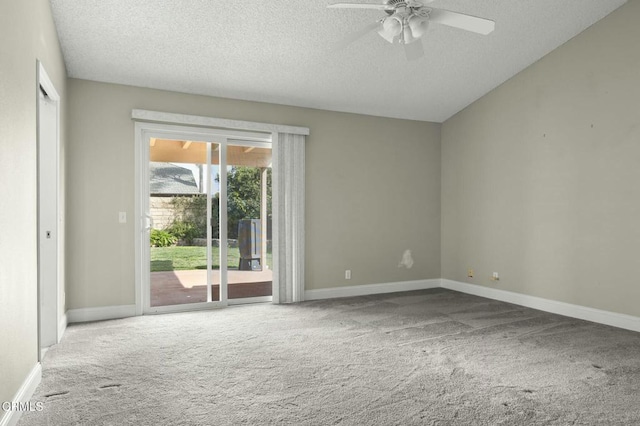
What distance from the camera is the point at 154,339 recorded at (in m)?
3.84

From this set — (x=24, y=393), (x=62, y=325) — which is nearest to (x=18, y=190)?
(x=24, y=393)

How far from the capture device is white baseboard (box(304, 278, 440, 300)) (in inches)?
221

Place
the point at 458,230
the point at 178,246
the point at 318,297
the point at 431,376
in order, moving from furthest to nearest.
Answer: the point at 458,230 → the point at 318,297 → the point at 178,246 → the point at 431,376

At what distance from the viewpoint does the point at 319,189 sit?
18.5 feet

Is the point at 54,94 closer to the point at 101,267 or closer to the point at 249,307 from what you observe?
the point at 101,267

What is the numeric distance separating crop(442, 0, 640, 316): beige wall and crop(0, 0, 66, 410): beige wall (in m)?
5.01

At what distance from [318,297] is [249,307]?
0.96 meters

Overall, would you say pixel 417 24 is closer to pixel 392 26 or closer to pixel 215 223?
pixel 392 26

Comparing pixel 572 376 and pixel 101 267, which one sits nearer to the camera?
pixel 572 376

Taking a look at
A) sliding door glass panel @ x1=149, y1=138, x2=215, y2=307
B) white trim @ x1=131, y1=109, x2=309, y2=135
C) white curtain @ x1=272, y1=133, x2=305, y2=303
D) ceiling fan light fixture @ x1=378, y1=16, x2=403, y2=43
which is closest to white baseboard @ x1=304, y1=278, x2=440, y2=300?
white curtain @ x1=272, y1=133, x2=305, y2=303

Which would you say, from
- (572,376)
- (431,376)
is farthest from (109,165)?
(572,376)

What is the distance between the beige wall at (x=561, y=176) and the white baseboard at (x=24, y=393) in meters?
4.98

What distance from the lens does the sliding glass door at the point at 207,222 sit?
4.87 metres

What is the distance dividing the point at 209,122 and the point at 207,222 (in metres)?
1.18
